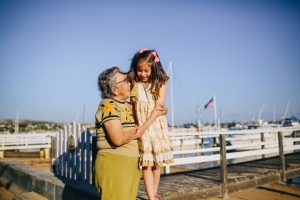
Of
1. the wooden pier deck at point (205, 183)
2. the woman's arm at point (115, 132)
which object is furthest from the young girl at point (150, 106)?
the wooden pier deck at point (205, 183)

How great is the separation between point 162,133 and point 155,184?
558 millimetres

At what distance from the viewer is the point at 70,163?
560cm

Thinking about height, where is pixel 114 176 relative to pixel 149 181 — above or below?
above

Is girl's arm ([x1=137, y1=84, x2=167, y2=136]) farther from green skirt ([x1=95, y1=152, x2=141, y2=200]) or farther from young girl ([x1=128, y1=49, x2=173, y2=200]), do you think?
green skirt ([x1=95, y1=152, x2=141, y2=200])

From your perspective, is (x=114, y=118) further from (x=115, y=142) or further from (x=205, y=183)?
(x=205, y=183)

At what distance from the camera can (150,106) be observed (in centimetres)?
283

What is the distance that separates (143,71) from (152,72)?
0.11 metres

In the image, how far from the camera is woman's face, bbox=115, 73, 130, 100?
2357 millimetres

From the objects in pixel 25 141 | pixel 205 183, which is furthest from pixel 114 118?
pixel 25 141

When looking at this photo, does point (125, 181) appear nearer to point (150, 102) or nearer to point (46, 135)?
point (150, 102)

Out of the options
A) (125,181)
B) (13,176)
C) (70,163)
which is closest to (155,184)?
(125,181)

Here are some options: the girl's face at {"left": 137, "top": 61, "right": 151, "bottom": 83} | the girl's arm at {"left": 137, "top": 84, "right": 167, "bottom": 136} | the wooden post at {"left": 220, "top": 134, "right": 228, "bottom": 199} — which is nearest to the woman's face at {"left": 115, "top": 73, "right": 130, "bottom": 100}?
the girl's arm at {"left": 137, "top": 84, "right": 167, "bottom": 136}

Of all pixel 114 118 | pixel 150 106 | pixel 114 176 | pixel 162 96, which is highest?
pixel 162 96

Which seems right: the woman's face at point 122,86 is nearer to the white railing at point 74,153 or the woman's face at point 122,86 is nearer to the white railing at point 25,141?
the white railing at point 74,153
